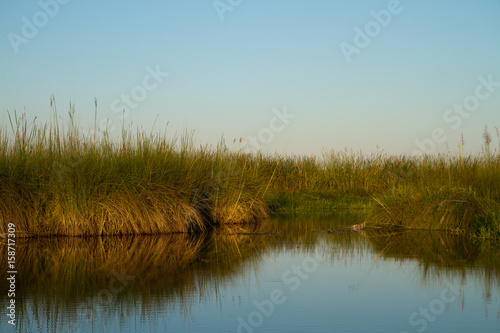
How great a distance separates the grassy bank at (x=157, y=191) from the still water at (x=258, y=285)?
633 millimetres

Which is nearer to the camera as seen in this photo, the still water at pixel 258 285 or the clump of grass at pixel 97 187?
the still water at pixel 258 285

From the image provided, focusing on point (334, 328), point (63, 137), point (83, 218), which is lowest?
point (334, 328)

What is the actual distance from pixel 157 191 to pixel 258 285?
15.4ft

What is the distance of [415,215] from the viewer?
1044 centimetres

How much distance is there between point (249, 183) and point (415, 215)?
12.4 feet

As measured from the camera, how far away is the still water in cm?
429

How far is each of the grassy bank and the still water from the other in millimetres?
633

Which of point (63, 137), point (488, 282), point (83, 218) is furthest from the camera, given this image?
point (63, 137)


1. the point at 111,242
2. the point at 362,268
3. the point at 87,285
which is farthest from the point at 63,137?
the point at 362,268

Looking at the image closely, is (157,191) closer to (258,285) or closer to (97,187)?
(97,187)

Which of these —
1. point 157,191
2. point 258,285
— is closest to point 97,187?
point 157,191

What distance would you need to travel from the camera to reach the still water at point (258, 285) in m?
4.29

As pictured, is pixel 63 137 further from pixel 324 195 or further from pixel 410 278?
pixel 324 195

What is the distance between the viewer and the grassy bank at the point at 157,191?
9297mm
